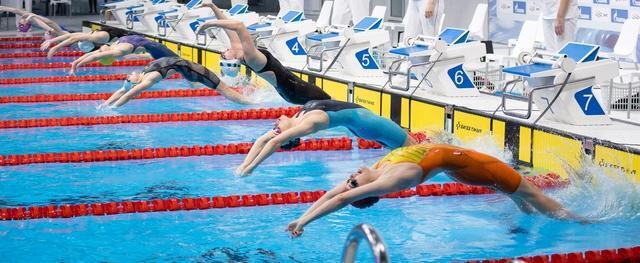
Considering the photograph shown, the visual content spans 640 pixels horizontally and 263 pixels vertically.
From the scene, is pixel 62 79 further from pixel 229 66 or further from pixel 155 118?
pixel 155 118

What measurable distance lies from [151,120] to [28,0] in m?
10.6

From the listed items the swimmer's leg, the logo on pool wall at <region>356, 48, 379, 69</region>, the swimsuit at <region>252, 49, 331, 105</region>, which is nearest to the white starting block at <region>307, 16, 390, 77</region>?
the logo on pool wall at <region>356, 48, 379, 69</region>

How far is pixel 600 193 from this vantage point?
6250 millimetres

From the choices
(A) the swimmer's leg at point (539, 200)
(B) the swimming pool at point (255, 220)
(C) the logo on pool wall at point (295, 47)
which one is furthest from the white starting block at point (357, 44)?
(A) the swimmer's leg at point (539, 200)

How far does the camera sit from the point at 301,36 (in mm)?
11609

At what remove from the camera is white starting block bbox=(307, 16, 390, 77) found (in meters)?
10.0

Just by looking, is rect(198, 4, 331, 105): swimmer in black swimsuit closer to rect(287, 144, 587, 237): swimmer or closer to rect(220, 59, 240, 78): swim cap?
rect(287, 144, 587, 237): swimmer

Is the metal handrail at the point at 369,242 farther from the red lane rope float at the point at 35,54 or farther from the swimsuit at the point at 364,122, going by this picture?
the red lane rope float at the point at 35,54

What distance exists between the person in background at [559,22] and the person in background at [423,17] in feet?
4.88

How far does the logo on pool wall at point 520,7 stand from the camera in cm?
1208

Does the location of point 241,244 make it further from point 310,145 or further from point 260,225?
point 310,145

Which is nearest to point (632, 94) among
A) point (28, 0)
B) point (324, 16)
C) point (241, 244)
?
point (241, 244)

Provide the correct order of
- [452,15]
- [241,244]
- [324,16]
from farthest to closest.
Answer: [452,15] < [324,16] < [241,244]

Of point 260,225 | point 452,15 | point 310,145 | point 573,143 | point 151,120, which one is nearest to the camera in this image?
point 260,225
